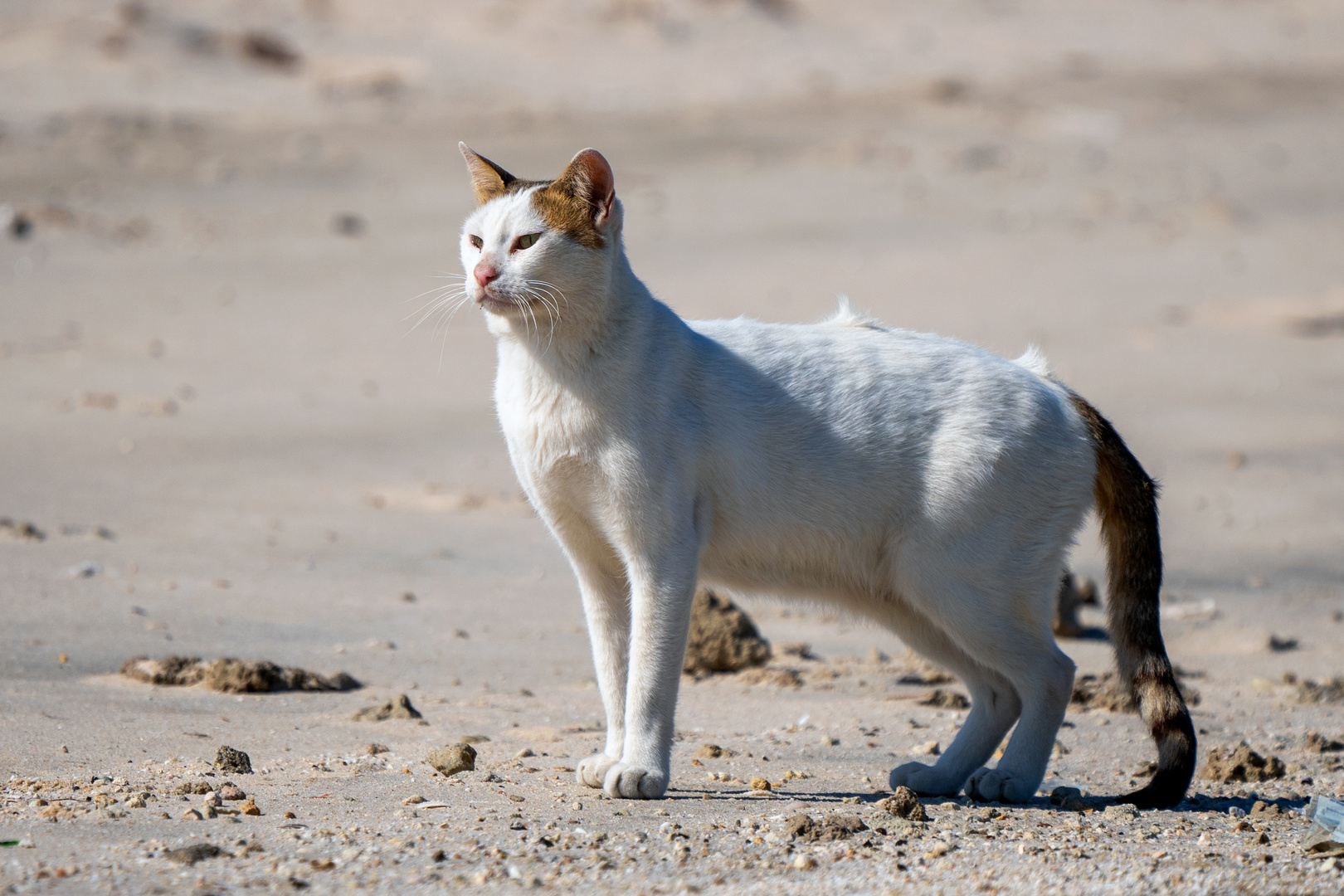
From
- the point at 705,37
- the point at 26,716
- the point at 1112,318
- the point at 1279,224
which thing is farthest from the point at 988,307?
the point at 705,37

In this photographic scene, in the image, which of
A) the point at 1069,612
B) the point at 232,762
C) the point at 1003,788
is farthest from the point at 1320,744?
the point at 232,762

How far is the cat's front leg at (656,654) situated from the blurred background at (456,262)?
95cm

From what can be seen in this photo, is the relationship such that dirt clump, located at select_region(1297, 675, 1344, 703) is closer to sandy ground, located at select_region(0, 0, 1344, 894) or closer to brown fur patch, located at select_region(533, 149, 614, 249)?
sandy ground, located at select_region(0, 0, 1344, 894)

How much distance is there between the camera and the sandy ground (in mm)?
3211

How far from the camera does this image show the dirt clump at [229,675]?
4340mm

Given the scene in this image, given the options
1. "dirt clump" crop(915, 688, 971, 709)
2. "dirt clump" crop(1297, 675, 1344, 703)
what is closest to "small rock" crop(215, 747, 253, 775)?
"dirt clump" crop(915, 688, 971, 709)

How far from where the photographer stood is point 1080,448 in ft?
12.6

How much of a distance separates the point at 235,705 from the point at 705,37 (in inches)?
679

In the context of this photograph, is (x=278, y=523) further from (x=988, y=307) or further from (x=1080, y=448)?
(x=988, y=307)

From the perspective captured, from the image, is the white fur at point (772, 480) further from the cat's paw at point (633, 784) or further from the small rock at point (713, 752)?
the small rock at point (713, 752)

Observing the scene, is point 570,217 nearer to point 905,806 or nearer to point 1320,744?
point 905,806

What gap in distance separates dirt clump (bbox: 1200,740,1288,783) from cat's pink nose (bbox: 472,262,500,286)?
238 cm

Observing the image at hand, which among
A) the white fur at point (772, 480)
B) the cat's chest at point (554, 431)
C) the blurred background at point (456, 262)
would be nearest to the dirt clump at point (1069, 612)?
the blurred background at point (456, 262)

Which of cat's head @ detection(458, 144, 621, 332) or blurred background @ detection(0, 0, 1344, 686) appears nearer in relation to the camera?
cat's head @ detection(458, 144, 621, 332)
